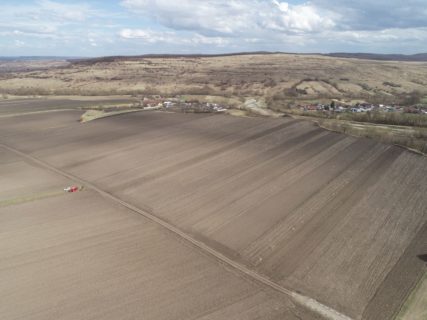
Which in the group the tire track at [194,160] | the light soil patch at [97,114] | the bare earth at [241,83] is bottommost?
the tire track at [194,160]

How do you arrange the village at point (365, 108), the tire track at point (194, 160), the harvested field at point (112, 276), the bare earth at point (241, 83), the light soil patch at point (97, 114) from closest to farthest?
1. the harvested field at point (112, 276)
2. the tire track at point (194, 160)
3. the light soil patch at point (97, 114)
4. the village at point (365, 108)
5. the bare earth at point (241, 83)

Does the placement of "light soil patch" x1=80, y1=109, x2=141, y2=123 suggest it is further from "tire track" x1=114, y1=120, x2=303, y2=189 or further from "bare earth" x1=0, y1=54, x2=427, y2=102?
"bare earth" x1=0, y1=54, x2=427, y2=102

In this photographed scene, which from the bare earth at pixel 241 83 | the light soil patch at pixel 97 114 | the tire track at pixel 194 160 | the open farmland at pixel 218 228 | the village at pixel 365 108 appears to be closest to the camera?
the open farmland at pixel 218 228

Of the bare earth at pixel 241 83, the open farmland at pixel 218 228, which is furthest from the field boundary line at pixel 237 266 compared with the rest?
the bare earth at pixel 241 83

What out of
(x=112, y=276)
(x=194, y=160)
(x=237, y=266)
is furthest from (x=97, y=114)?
(x=237, y=266)

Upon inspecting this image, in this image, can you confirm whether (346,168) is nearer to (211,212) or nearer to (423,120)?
(211,212)

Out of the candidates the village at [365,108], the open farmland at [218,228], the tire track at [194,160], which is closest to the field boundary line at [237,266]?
the open farmland at [218,228]

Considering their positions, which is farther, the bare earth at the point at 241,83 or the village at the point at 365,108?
the bare earth at the point at 241,83

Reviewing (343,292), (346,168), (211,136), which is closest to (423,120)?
(346,168)

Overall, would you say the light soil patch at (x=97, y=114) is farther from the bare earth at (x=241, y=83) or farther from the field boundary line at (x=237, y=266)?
the bare earth at (x=241, y=83)

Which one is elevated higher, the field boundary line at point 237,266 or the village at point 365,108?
the village at point 365,108
